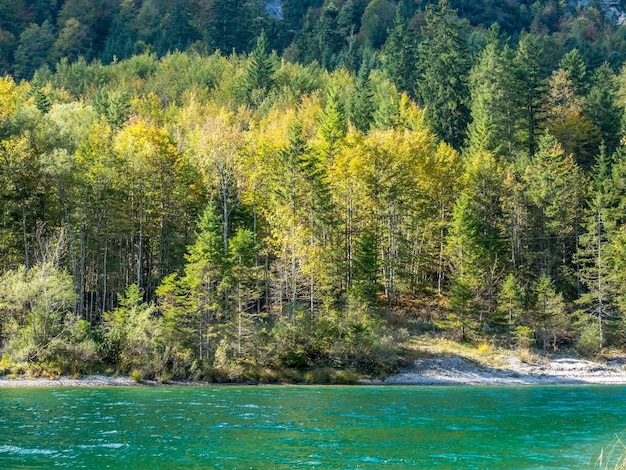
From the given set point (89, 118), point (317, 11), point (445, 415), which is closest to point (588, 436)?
point (445, 415)

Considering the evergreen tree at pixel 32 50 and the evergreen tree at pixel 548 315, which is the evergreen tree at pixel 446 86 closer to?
the evergreen tree at pixel 548 315

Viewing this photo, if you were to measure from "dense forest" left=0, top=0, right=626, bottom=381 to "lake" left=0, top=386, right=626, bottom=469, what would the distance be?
8.14 metres

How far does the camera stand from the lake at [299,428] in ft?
74.6

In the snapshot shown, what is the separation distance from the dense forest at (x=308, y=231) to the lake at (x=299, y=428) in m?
8.14

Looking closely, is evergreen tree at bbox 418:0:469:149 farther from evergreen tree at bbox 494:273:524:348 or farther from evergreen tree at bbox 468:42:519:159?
evergreen tree at bbox 494:273:524:348

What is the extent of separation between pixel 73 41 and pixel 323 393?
125 m

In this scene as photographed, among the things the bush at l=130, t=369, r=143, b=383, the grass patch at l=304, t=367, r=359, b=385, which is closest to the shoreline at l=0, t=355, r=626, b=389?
the grass patch at l=304, t=367, r=359, b=385

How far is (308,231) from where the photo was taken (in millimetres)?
57719

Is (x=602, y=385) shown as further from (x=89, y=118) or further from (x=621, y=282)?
(x=89, y=118)

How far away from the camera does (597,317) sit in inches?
2376

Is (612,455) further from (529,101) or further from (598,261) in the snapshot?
(529,101)

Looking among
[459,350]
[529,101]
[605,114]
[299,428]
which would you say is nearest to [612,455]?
[299,428]

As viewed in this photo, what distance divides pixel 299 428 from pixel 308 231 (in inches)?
1181

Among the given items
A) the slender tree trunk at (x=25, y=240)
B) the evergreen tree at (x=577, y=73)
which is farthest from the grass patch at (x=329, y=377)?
the evergreen tree at (x=577, y=73)
